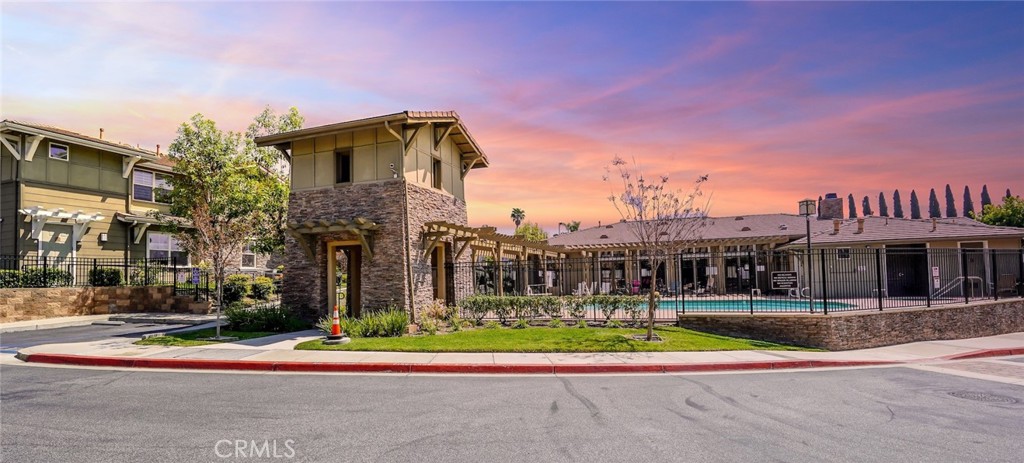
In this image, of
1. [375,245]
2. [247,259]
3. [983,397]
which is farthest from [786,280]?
[247,259]

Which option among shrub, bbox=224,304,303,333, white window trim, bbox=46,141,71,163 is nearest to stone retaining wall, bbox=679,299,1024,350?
shrub, bbox=224,304,303,333

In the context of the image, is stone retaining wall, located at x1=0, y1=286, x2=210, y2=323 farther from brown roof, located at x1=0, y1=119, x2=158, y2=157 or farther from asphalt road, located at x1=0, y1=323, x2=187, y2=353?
brown roof, located at x1=0, y1=119, x2=158, y2=157

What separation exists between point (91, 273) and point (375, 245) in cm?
1440

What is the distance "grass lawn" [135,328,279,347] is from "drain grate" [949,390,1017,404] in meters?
15.6

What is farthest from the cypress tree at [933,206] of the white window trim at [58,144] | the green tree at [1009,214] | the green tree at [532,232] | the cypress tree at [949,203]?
the white window trim at [58,144]

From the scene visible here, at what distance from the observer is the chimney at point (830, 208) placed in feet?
112

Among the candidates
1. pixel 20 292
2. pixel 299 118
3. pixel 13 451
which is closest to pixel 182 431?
pixel 13 451

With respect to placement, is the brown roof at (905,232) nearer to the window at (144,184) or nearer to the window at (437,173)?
the window at (437,173)

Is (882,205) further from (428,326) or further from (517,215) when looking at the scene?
(428,326)

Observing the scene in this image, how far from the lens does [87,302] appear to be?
20.3 meters

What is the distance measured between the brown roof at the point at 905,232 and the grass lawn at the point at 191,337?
26185 mm

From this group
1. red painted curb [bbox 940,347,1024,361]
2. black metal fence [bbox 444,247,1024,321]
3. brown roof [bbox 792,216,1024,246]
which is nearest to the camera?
red painted curb [bbox 940,347,1024,361]

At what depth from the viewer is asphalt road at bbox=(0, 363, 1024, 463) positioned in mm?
5191

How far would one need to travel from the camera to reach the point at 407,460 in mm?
4887
